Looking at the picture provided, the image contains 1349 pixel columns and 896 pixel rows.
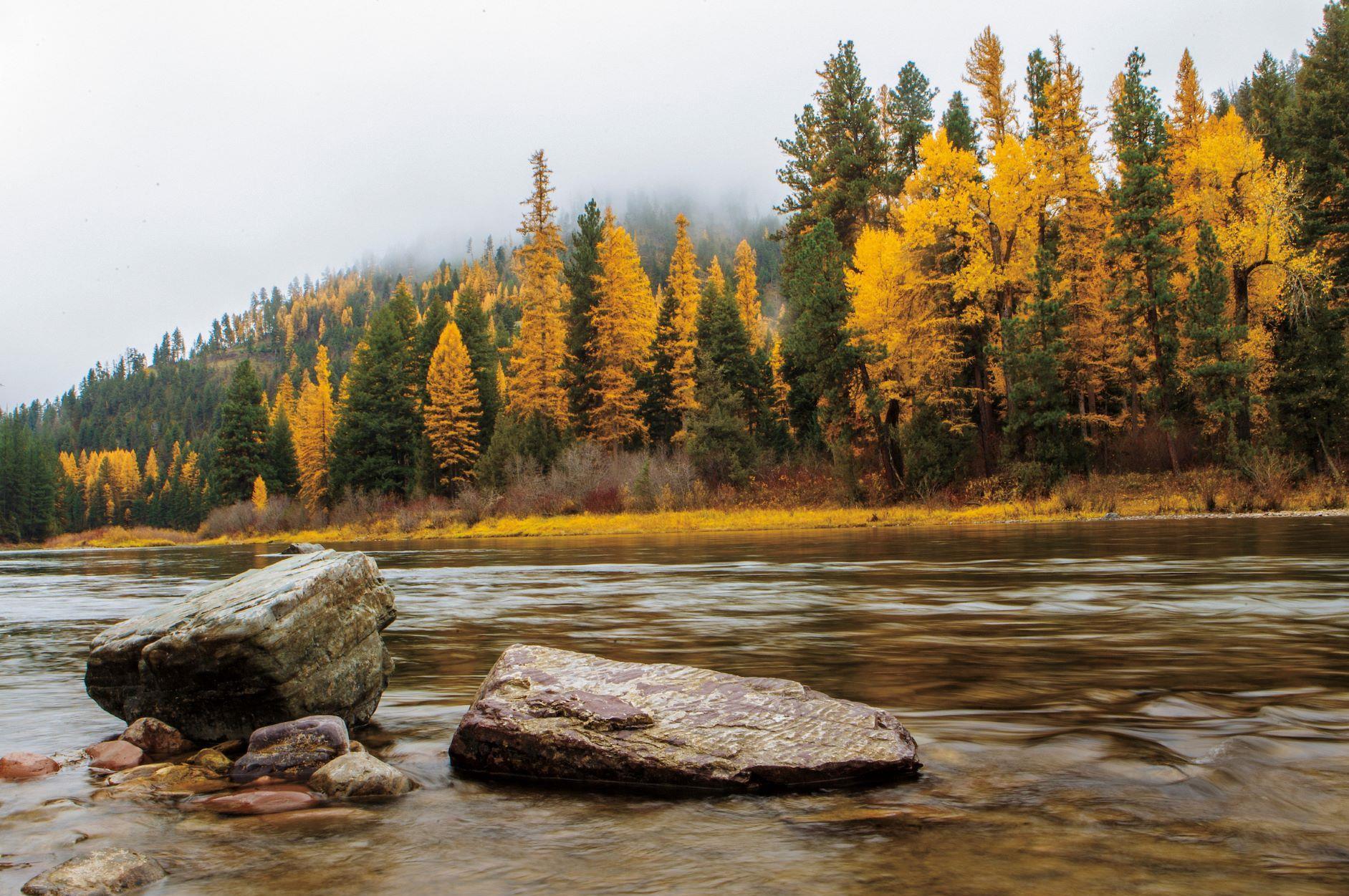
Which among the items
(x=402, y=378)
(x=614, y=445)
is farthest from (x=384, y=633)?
(x=402, y=378)

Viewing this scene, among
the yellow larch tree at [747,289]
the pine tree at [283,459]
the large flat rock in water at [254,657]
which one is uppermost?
the yellow larch tree at [747,289]

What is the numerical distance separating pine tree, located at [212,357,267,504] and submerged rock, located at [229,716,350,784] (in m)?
72.7

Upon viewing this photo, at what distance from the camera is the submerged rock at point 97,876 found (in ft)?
9.74

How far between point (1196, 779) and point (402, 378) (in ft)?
203

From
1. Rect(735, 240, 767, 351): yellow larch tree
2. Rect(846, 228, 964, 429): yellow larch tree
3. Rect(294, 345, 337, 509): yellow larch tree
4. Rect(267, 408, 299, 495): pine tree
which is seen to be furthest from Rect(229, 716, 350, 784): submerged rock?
Rect(267, 408, 299, 495): pine tree

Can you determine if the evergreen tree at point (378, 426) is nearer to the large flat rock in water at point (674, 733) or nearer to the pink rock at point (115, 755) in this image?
the pink rock at point (115, 755)

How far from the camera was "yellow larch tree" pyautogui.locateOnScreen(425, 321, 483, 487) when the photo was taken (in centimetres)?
5353

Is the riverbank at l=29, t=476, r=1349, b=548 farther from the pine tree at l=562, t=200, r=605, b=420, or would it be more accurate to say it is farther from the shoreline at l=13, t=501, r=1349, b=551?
the pine tree at l=562, t=200, r=605, b=420

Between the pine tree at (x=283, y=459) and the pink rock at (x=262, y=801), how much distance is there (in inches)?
2910

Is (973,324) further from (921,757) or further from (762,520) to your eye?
(921,757)

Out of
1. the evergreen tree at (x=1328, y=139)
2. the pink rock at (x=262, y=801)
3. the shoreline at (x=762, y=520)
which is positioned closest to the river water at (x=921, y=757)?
the pink rock at (x=262, y=801)

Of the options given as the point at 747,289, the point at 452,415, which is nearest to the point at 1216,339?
the point at 452,415

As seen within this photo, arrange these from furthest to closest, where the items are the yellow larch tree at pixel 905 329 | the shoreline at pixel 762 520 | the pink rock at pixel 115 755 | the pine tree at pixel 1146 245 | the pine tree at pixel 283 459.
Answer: the pine tree at pixel 283 459 → the yellow larch tree at pixel 905 329 → the pine tree at pixel 1146 245 → the shoreline at pixel 762 520 → the pink rock at pixel 115 755

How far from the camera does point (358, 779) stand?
4.20 m
